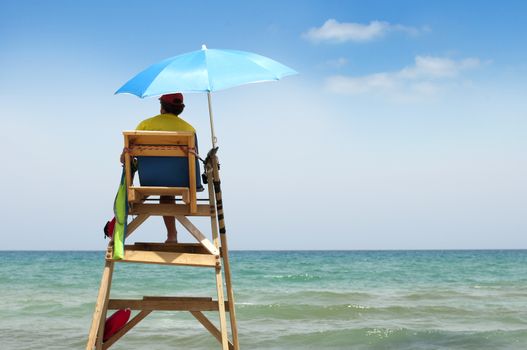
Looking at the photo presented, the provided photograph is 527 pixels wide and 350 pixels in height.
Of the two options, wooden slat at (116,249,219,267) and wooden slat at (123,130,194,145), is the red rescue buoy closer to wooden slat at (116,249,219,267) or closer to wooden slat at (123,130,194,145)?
wooden slat at (116,249,219,267)

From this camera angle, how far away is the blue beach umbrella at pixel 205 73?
4391mm

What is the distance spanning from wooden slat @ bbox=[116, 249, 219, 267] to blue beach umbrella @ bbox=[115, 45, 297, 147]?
78 cm

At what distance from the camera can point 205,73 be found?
4473mm

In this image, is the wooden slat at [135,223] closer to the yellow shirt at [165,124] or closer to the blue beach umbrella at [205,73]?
the yellow shirt at [165,124]

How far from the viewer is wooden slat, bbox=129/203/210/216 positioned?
4.73 metres

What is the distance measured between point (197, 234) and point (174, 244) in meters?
0.23

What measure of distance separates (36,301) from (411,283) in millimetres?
10617


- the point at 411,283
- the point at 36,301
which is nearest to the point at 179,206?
the point at 36,301

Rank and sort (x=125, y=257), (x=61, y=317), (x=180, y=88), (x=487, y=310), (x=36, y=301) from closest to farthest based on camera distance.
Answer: (x=180, y=88), (x=125, y=257), (x=61, y=317), (x=487, y=310), (x=36, y=301)

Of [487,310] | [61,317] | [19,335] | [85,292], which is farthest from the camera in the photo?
[85,292]

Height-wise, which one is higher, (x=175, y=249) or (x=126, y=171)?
(x=126, y=171)

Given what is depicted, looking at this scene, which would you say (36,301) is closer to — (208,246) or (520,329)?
(520,329)

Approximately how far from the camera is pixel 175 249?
4.87 m

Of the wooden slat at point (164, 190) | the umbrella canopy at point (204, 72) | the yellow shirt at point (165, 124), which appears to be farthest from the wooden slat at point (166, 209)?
the umbrella canopy at point (204, 72)
